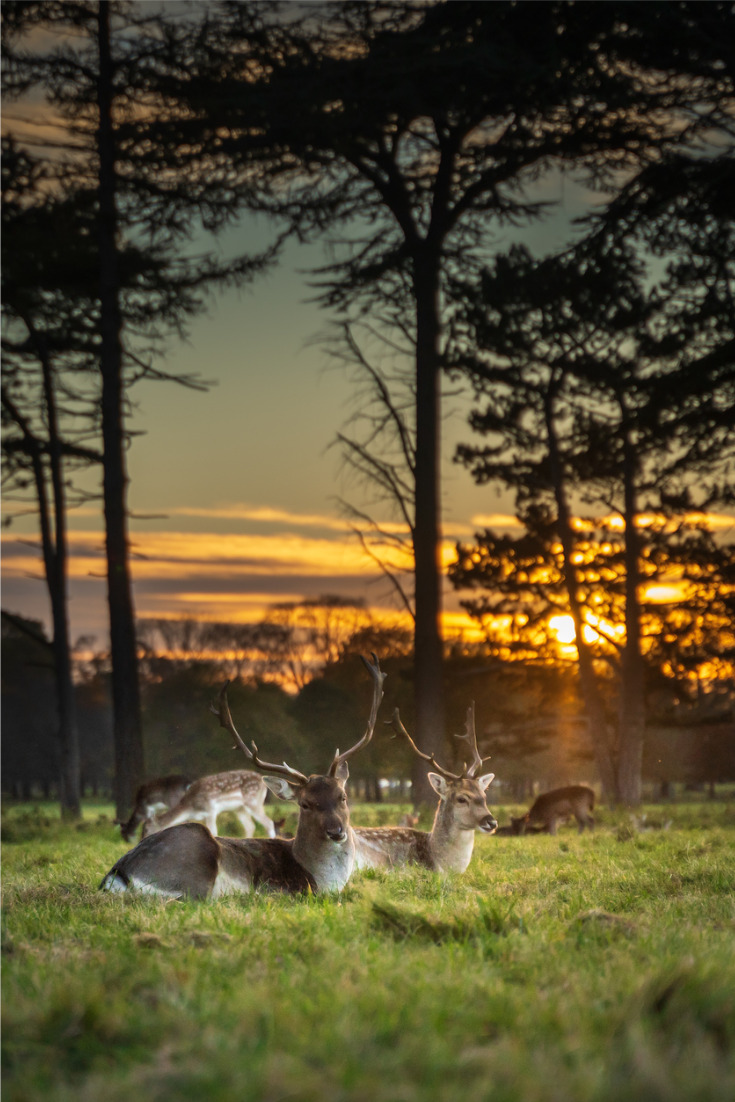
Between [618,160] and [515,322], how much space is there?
395 centimetres

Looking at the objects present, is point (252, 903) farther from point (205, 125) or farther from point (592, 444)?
point (592, 444)

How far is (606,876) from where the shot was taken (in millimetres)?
6992

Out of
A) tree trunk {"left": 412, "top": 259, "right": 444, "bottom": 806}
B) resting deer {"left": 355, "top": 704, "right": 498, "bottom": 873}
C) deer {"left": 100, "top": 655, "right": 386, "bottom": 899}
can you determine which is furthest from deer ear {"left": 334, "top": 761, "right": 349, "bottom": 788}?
tree trunk {"left": 412, "top": 259, "right": 444, "bottom": 806}

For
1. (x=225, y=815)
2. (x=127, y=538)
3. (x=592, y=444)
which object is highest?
(x=592, y=444)

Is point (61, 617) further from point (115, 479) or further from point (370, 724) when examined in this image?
point (370, 724)

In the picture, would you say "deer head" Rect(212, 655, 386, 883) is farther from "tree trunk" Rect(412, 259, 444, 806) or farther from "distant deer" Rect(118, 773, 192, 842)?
"tree trunk" Rect(412, 259, 444, 806)

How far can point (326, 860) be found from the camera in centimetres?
654

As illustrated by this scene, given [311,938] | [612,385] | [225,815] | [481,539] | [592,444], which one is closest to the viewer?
[311,938]

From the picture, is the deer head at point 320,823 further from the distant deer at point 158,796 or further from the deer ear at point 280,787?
the distant deer at point 158,796

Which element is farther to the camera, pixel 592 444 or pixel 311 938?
pixel 592 444

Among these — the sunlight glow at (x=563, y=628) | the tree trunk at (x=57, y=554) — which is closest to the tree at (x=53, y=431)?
the tree trunk at (x=57, y=554)

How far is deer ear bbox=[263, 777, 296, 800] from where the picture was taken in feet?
22.5

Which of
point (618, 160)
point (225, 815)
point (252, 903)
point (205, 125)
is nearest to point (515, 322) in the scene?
point (618, 160)

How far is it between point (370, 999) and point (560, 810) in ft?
35.5
